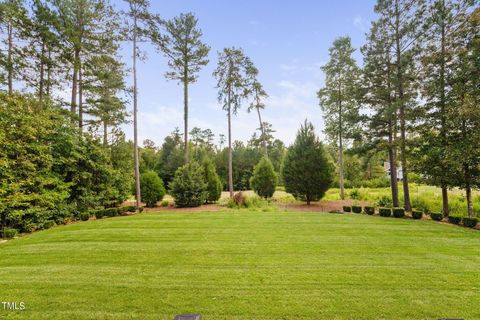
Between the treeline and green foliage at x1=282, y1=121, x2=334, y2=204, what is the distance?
5.91 ft

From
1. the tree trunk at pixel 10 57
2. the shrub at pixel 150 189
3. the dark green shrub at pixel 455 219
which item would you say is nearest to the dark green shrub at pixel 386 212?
the dark green shrub at pixel 455 219

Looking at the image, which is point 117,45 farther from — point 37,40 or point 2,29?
point 2,29

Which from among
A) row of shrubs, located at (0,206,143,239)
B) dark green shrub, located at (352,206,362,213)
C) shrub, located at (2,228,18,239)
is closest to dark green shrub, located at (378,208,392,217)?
dark green shrub, located at (352,206,362,213)

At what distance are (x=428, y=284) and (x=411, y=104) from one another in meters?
9.14

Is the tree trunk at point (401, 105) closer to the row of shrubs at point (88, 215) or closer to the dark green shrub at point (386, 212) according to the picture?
the dark green shrub at point (386, 212)

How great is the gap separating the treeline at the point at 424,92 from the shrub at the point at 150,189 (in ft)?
39.8

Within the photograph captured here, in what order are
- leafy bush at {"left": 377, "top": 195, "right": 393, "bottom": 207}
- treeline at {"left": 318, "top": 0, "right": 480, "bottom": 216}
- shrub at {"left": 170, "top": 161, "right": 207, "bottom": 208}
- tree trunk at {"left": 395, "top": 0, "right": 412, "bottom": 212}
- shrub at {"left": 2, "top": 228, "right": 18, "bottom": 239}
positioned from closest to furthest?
shrub at {"left": 2, "top": 228, "right": 18, "bottom": 239} → treeline at {"left": 318, "top": 0, "right": 480, "bottom": 216} → tree trunk at {"left": 395, "top": 0, "right": 412, "bottom": 212} → leafy bush at {"left": 377, "top": 195, "right": 393, "bottom": 207} → shrub at {"left": 170, "top": 161, "right": 207, "bottom": 208}

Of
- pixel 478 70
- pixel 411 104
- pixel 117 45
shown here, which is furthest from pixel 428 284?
pixel 117 45

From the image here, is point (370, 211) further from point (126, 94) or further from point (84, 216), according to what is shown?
point (126, 94)

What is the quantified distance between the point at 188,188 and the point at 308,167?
7561 millimetres

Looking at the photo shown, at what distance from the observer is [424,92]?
30.2 ft

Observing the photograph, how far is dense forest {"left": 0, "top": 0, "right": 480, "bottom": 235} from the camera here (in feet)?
25.1

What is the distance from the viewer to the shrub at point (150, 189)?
1401 centimetres

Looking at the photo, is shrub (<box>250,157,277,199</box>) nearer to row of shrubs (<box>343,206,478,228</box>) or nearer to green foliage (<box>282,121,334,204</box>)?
green foliage (<box>282,121,334,204</box>)
